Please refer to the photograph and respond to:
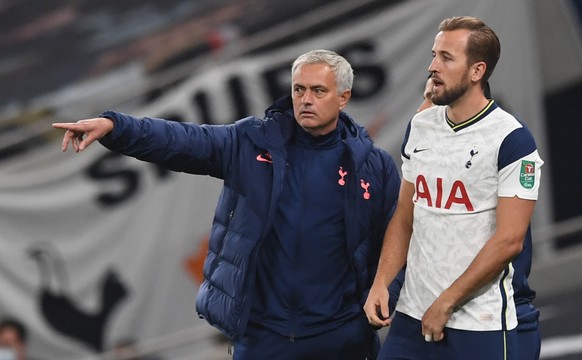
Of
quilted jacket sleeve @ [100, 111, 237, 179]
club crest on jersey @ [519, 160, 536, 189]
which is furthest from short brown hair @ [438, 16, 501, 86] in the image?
quilted jacket sleeve @ [100, 111, 237, 179]

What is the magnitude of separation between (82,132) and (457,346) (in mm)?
1438

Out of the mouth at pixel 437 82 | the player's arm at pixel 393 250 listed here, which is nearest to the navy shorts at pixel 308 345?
the player's arm at pixel 393 250

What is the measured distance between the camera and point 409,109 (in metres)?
9.54

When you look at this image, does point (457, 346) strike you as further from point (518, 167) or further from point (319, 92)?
point (319, 92)

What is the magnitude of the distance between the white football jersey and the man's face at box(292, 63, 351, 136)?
0.40m

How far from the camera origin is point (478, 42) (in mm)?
A: 4723

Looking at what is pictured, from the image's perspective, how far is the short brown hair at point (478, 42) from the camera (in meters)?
4.72

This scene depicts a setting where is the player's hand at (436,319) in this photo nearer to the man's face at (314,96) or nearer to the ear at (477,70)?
the ear at (477,70)

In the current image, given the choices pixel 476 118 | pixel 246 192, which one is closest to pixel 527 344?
pixel 476 118

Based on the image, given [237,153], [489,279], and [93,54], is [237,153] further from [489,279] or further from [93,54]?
[93,54]

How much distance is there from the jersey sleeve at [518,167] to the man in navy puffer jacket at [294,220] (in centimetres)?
75

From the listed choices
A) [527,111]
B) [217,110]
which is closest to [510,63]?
[527,111]

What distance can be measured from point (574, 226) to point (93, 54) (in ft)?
14.0

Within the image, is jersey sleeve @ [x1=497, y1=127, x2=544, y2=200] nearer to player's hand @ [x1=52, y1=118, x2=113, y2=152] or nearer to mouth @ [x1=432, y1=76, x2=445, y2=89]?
mouth @ [x1=432, y1=76, x2=445, y2=89]
